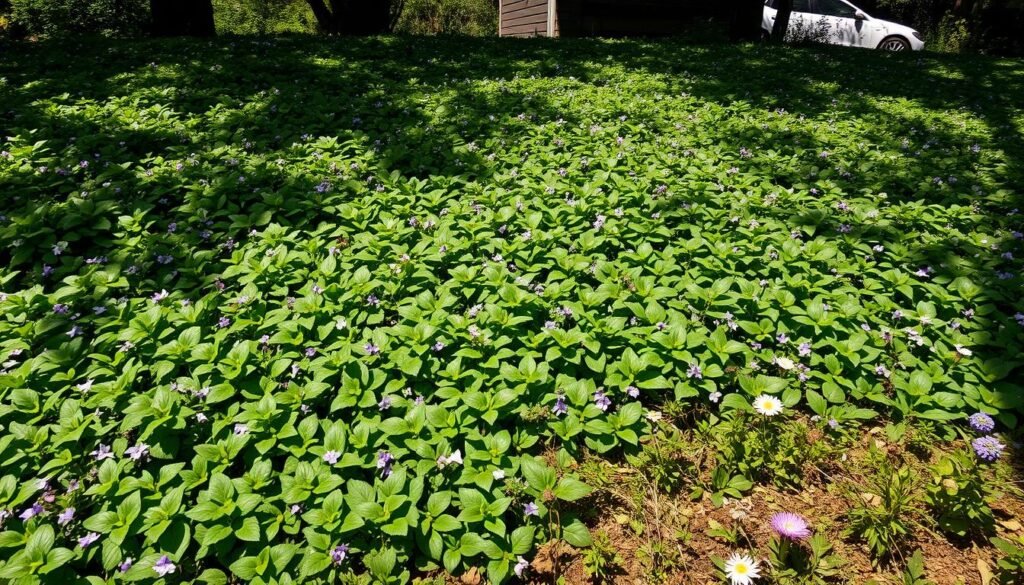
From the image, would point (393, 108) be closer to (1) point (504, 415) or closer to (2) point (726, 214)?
(2) point (726, 214)

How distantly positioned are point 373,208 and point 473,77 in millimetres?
5492

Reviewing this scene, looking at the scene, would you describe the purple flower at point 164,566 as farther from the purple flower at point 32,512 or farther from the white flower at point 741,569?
the white flower at point 741,569

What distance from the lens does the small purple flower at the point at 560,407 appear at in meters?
2.46

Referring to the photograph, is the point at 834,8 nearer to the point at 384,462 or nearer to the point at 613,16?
the point at 613,16

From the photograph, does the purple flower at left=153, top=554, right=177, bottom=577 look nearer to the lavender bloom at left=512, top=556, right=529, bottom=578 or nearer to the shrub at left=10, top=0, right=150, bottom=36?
the lavender bloom at left=512, top=556, right=529, bottom=578

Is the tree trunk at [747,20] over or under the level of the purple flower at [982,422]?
→ over

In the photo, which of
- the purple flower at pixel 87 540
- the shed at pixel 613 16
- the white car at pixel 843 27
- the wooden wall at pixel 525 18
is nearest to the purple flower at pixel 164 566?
the purple flower at pixel 87 540

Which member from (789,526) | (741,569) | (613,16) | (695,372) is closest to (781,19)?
(613,16)

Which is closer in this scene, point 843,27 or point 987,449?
point 987,449

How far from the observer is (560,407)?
247 centimetres

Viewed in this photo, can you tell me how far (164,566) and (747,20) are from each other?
1762cm

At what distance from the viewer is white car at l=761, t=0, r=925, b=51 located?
17031mm

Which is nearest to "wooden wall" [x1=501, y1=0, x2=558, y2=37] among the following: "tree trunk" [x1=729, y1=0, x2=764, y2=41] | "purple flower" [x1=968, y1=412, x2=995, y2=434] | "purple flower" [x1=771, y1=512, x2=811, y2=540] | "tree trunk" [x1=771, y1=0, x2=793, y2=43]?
"tree trunk" [x1=729, y1=0, x2=764, y2=41]

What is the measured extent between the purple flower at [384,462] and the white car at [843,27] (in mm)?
19696
